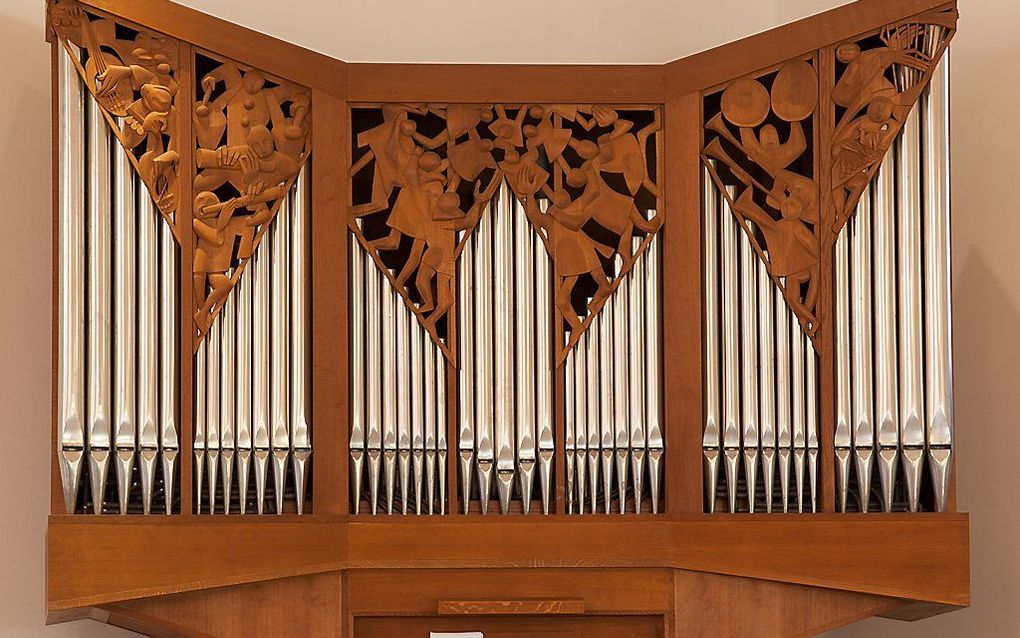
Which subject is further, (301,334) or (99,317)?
(301,334)

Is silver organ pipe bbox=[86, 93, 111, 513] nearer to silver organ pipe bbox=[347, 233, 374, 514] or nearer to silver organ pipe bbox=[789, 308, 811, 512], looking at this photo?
silver organ pipe bbox=[347, 233, 374, 514]

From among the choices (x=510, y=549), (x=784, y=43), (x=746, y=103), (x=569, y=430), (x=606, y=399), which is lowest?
(x=510, y=549)

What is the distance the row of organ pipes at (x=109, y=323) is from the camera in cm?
410

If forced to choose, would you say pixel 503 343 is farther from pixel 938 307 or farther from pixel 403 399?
pixel 938 307

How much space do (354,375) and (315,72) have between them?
42.0 inches

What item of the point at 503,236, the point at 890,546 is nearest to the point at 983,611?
the point at 890,546

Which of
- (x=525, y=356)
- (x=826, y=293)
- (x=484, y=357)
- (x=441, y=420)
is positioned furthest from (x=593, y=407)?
(x=826, y=293)

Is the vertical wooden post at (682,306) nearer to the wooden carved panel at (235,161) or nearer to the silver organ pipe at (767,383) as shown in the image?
the silver organ pipe at (767,383)

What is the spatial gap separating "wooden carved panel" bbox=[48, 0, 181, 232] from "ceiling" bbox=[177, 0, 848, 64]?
1.23 meters

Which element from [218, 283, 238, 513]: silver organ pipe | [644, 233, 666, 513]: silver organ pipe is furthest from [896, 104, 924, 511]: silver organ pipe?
[218, 283, 238, 513]: silver organ pipe

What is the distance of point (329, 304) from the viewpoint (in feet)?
14.6

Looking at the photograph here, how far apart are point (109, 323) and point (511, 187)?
56.4 inches

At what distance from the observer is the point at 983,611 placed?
4.90m

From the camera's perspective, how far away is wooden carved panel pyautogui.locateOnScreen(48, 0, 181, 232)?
416 cm
